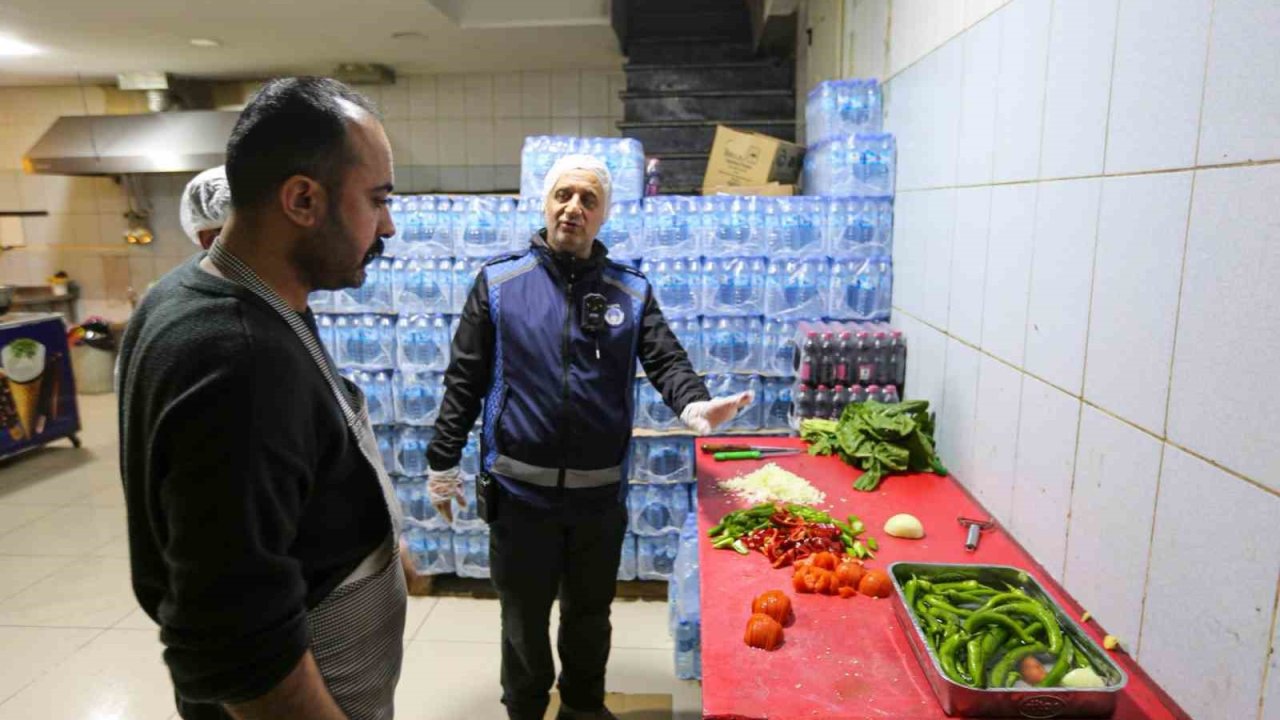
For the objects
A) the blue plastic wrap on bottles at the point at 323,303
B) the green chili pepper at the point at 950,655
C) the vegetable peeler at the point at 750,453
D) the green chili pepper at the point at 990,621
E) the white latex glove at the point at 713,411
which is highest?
the blue plastic wrap on bottles at the point at 323,303

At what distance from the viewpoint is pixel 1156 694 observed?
1.31 metres

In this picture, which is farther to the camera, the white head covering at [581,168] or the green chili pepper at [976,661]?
the white head covering at [581,168]

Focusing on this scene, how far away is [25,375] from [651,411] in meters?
4.44

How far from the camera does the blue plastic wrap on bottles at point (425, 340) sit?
351 centimetres

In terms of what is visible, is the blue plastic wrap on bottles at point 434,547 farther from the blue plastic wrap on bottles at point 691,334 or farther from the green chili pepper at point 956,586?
the green chili pepper at point 956,586

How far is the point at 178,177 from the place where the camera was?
7.42 metres

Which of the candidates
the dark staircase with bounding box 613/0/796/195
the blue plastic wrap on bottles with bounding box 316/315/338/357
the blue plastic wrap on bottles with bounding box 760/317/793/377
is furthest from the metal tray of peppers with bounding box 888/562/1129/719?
the dark staircase with bounding box 613/0/796/195

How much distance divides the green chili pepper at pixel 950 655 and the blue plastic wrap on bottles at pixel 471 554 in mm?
2654

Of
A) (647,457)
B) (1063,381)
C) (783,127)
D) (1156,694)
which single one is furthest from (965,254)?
(783,127)

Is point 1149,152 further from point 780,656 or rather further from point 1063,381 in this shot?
point 780,656

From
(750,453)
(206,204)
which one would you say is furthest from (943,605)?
(206,204)

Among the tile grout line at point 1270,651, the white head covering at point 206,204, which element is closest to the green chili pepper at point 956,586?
the tile grout line at point 1270,651

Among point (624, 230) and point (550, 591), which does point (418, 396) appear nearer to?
point (624, 230)

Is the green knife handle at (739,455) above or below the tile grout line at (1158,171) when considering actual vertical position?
below
